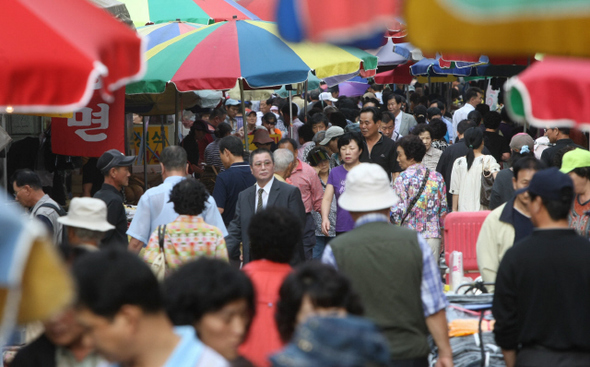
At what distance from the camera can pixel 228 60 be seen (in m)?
8.74

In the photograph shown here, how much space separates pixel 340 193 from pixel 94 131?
2.84 metres

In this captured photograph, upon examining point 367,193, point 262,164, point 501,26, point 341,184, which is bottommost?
point 341,184

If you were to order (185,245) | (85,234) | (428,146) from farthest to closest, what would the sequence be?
(428,146) → (185,245) → (85,234)

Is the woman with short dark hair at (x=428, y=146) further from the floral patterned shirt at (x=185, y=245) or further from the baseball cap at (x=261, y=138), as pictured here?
the floral patterned shirt at (x=185, y=245)

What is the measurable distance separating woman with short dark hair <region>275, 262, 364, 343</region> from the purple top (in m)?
5.08

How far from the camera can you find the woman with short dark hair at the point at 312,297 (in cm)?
283

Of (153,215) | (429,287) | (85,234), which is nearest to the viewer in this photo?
(429,287)

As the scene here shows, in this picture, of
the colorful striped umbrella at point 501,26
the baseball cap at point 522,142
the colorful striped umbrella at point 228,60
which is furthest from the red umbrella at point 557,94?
the baseball cap at point 522,142

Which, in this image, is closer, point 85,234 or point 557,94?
point 557,94

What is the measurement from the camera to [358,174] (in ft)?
14.4

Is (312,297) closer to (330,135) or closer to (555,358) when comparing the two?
(555,358)

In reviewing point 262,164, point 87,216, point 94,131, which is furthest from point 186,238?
point 94,131

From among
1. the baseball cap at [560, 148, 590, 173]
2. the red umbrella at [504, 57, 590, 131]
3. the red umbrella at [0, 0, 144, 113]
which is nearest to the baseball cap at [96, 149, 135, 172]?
the red umbrella at [0, 0, 144, 113]

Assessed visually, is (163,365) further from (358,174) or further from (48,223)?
(48,223)
